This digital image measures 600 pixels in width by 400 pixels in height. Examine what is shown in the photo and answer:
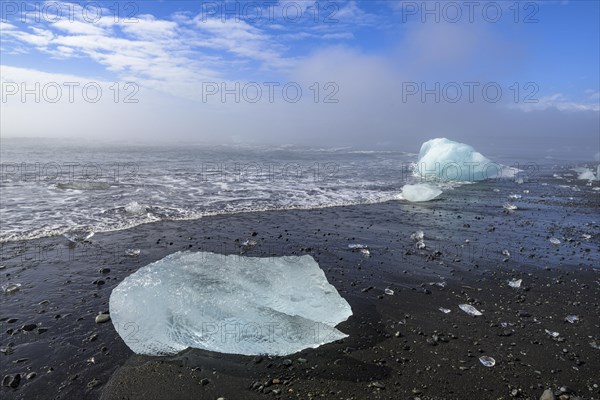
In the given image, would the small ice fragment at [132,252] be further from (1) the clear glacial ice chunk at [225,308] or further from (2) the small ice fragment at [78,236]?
(1) the clear glacial ice chunk at [225,308]

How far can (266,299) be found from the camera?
18.1 feet

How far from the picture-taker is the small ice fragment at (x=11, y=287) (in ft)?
20.2

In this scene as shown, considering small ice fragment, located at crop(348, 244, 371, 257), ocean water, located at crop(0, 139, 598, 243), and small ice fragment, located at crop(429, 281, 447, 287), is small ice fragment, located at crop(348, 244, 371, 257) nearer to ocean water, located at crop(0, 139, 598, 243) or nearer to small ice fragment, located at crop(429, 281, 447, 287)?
small ice fragment, located at crop(429, 281, 447, 287)

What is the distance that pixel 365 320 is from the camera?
552 centimetres

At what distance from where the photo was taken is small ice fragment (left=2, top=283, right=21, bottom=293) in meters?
6.16

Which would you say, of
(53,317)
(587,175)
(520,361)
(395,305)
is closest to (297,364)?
(395,305)

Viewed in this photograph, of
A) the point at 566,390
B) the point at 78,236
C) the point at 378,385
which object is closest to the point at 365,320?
the point at 378,385

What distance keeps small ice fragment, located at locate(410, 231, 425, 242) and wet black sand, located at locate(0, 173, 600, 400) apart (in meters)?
0.28

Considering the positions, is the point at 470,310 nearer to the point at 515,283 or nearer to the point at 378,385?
the point at 515,283

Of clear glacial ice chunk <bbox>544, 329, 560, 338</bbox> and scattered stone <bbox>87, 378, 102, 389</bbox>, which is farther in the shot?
clear glacial ice chunk <bbox>544, 329, 560, 338</bbox>

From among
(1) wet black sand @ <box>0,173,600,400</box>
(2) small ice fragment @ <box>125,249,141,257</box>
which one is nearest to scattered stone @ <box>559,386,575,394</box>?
(1) wet black sand @ <box>0,173,600,400</box>

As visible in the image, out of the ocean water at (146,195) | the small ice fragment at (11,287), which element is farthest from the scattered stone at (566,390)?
Result: the ocean water at (146,195)

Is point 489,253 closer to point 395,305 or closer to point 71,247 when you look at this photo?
point 395,305

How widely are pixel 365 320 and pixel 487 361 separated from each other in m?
1.71
